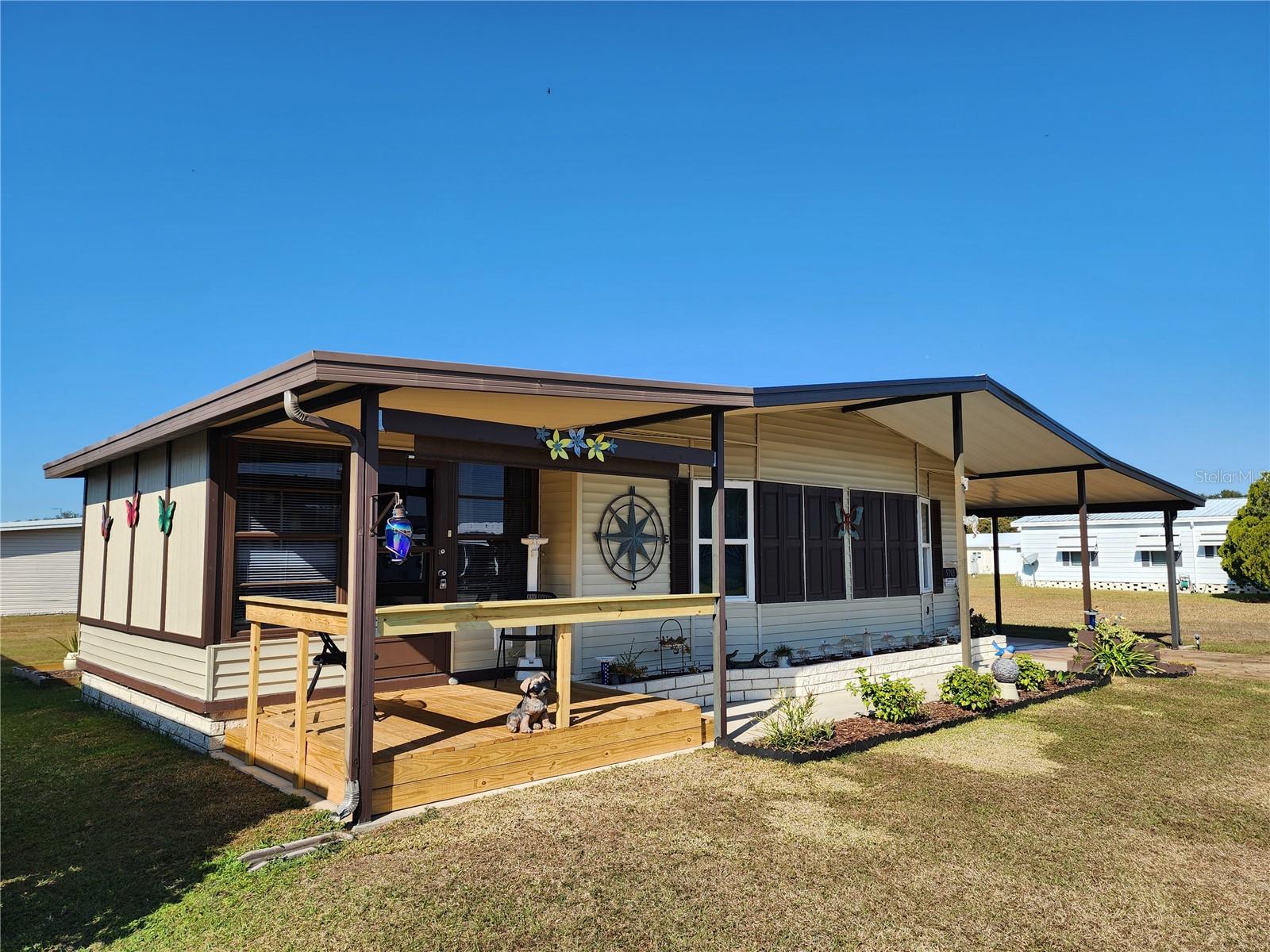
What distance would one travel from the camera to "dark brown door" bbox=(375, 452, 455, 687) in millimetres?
6711

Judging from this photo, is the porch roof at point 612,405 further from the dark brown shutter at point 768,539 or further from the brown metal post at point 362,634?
the dark brown shutter at point 768,539

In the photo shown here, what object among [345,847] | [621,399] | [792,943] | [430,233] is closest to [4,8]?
[621,399]

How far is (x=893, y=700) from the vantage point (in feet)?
22.5

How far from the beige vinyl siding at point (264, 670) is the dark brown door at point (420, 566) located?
1.49 feet

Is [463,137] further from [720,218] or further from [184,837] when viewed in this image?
[184,837]

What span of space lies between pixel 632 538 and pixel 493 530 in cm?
150

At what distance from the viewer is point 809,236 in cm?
1602

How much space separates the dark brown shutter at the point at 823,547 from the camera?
9.68 meters

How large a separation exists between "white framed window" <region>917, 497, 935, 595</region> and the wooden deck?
253 inches

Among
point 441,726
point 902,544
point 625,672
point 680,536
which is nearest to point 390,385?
point 441,726

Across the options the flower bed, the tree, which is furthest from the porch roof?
the tree

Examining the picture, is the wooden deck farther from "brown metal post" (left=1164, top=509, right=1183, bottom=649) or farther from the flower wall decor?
"brown metal post" (left=1164, top=509, right=1183, bottom=649)

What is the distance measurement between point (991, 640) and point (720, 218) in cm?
974

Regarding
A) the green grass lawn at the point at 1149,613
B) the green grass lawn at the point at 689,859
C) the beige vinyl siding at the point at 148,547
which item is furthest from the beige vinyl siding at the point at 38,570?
the green grass lawn at the point at 1149,613
